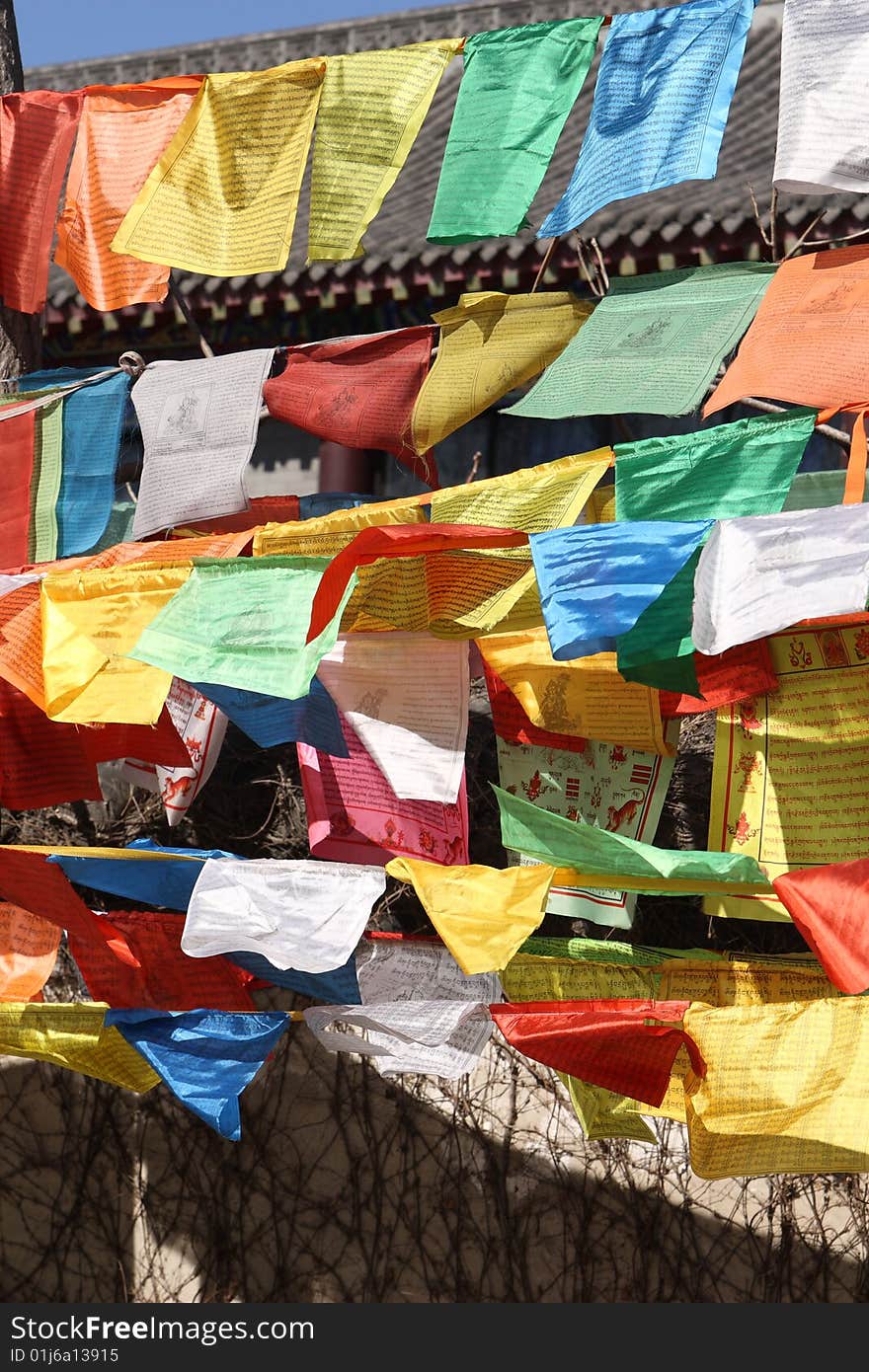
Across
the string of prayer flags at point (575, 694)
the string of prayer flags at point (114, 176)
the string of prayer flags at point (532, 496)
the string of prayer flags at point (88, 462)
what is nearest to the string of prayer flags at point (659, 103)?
the string of prayer flags at point (532, 496)

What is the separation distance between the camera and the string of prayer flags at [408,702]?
3354mm

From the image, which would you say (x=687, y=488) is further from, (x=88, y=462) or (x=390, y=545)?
(x=88, y=462)

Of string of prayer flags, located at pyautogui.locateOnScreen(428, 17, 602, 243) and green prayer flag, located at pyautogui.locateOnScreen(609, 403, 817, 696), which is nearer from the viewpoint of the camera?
green prayer flag, located at pyautogui.locateOnScreen(609, 403, 817, 696)

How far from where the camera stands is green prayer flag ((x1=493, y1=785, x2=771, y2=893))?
2.76 m

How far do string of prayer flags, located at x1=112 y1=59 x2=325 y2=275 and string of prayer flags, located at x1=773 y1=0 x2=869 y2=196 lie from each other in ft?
4.39

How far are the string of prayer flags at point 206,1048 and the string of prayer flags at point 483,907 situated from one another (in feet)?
2.15

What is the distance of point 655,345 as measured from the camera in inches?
133

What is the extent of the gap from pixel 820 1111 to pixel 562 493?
148cm

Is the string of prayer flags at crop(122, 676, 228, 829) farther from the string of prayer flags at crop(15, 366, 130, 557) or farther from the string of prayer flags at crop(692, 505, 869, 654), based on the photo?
the string of prayer flags at crop(692, 505, 869, 654)

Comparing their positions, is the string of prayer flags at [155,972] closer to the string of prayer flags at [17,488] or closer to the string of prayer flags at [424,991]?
the string of prayer flags at [424,991]

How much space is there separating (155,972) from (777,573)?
74.4 inches

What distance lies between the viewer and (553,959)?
3.23 m

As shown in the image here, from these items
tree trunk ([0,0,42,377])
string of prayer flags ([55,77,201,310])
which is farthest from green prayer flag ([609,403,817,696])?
tree trunk ([0,0,42,377])

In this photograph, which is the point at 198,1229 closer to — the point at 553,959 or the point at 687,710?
the point at 553,959
